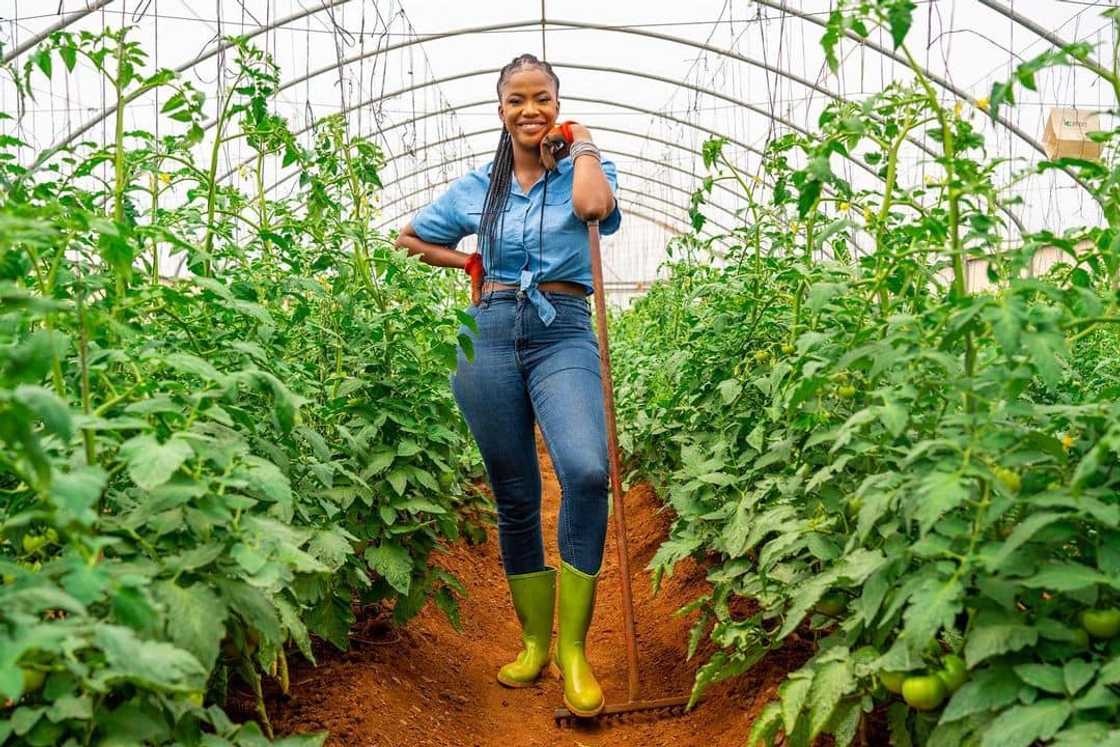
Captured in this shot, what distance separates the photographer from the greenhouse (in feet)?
5.10

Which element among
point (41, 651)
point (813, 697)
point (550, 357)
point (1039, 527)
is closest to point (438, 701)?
point (550, 357)

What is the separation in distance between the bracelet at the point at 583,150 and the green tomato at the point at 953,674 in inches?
70.4

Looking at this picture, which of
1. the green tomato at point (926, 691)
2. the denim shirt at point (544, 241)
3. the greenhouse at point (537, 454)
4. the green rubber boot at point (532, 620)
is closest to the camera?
the greenhouse at point (537, 454)

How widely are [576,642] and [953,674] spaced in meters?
1.48

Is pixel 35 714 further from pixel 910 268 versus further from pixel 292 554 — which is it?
pixel 910 268

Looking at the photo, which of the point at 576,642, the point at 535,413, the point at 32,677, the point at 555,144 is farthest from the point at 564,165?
the point at 32,677

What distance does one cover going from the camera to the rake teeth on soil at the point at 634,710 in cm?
300

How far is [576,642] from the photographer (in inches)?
119

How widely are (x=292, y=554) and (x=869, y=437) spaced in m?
1.22

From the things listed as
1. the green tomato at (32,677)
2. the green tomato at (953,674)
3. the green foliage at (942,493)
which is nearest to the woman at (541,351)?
the green foliage at (942,493)

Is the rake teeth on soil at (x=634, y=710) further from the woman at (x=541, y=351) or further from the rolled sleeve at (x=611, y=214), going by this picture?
the rolled sleeve at (x=611, y=214)

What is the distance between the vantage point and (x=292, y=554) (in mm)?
1626

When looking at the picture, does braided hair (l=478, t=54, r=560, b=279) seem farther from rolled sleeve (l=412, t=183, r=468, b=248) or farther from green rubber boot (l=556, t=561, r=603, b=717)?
green rubber boot (l=556, t=561, r=603, b=717)

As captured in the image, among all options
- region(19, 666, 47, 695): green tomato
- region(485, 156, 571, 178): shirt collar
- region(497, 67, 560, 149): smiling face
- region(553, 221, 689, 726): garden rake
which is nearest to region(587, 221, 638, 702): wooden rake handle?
region(553, 221, 689, 726): garden rake
